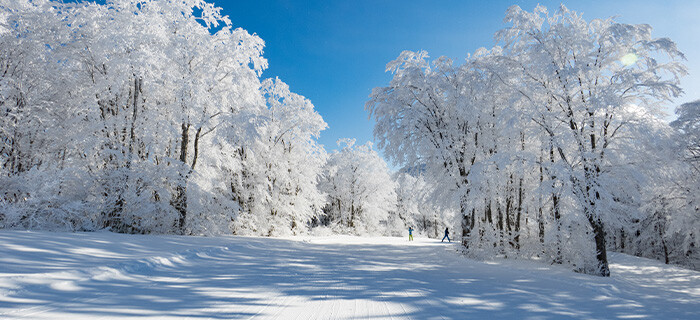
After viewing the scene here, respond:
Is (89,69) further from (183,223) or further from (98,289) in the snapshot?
(98,289)

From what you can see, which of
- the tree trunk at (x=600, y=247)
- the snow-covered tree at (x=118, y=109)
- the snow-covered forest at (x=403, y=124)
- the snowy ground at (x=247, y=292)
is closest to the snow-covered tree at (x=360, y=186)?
the snow-covered forest at (x=403, y=124)

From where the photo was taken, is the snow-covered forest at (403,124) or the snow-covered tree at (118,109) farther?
the snow-covered tree at (118,109)

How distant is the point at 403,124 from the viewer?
13.2 meters

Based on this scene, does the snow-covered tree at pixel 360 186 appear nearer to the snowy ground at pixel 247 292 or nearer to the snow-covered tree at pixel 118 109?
the snow-covered tree at pixel 118 109

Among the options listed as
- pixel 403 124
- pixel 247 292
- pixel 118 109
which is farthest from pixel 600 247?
pixel 118 109

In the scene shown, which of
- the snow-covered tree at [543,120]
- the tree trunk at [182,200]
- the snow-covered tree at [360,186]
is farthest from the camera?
the snow-covered tree at [360,186]

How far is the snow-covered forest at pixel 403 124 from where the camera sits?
9.30 meters

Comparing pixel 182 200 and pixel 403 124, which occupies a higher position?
pixel 403 124

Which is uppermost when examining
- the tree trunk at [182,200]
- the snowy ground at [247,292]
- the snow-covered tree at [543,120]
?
the snow-covered tree at [543,120]

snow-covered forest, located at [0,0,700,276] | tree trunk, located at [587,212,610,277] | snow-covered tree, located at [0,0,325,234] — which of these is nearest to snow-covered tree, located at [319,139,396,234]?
snow-covered forest, located at [0,0,700,276]

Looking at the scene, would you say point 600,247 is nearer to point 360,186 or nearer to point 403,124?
point 403,124

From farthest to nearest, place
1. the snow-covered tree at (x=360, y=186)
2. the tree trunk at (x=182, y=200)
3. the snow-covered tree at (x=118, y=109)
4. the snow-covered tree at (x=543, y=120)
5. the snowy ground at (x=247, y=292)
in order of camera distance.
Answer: the snow-covered tree at (x=360, y=186) < the tree trunk at (x=182, y=200) < the snow-covered tree at (x=118, y=109) < the snow-covered tree at (x=543, y=120) < the snowy ground at (x=247, y=292)

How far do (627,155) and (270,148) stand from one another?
1910 cm

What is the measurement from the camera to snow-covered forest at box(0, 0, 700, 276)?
9305 mm
